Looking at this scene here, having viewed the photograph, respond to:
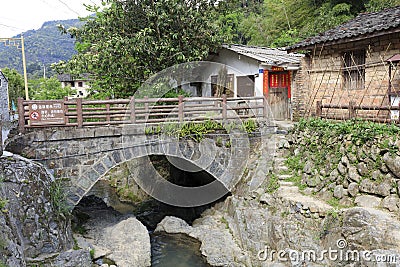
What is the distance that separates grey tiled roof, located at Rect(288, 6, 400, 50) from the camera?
11.8 m

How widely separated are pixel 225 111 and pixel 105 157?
4888mm

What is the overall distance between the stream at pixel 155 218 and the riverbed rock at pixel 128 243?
1.82ft

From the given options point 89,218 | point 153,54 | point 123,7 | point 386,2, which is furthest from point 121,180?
point 386,2

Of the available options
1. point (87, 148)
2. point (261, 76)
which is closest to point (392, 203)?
point (87, 148)

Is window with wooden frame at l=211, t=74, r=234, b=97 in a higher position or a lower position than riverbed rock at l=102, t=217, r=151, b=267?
higher

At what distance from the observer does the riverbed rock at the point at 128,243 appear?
11.2 metres

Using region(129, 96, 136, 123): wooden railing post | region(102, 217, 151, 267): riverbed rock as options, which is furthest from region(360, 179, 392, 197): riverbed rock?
region(129, 96, 136, 123): wooden railing post

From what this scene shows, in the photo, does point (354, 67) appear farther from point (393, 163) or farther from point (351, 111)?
point (393, 163)

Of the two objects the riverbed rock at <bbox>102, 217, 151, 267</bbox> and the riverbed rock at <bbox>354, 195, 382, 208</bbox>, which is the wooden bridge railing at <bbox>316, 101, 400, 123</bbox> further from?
the riverbed rock at <bbox>102, 217, 151, 267</bbox>

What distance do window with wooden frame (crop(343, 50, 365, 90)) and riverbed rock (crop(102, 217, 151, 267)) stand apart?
9.86 metres

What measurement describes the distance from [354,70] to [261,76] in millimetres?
4536

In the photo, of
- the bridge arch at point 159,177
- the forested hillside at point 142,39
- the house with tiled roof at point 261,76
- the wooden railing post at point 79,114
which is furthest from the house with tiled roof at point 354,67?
the wooden railing post at point 79,114

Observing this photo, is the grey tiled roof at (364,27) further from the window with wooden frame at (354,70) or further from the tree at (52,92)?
the tree at (52,92)

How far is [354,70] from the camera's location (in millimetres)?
13820
